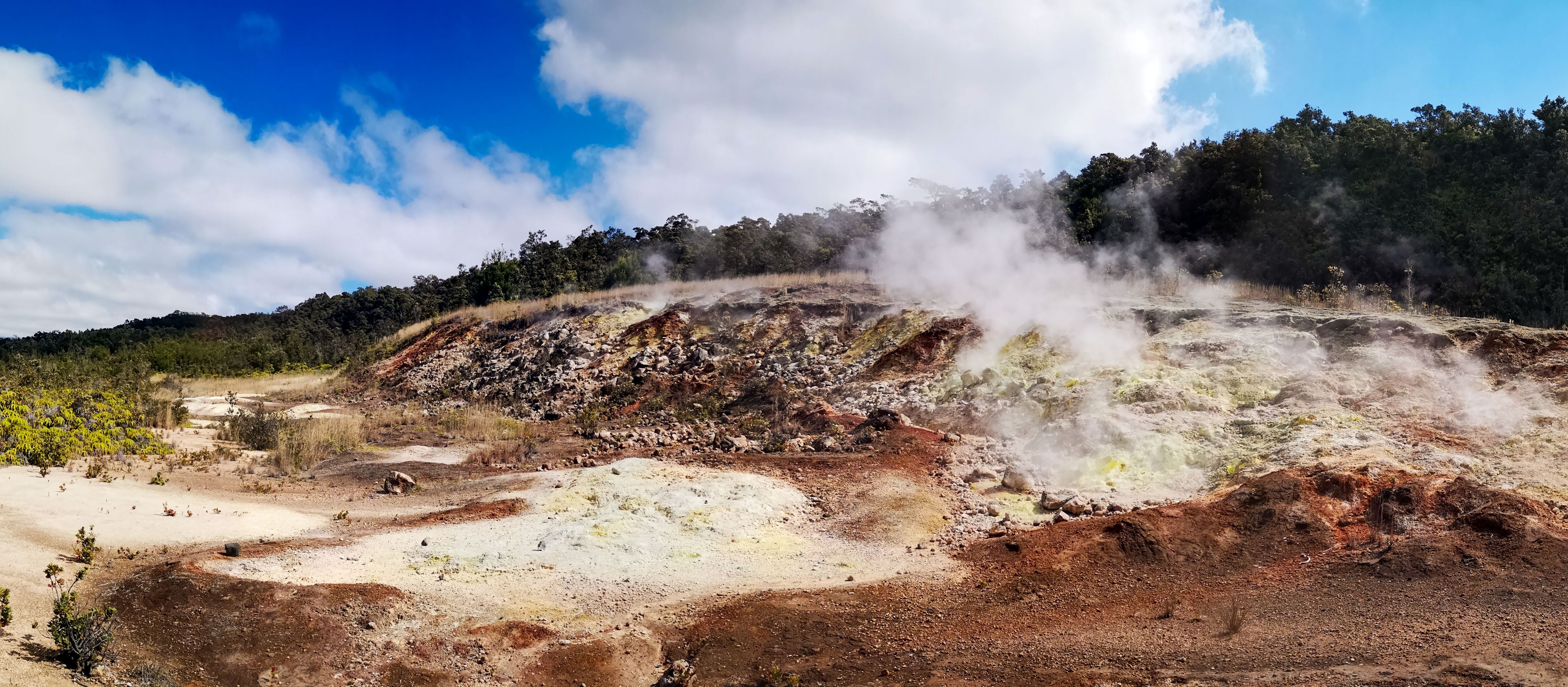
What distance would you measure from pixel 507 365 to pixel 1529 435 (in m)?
22.5

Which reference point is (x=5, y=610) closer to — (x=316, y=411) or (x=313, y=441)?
(x=313, y=441)

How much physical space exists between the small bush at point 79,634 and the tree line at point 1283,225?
38.1 feet

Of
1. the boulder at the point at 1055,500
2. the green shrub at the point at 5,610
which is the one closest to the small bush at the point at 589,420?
the boulder at the point at 1055,500

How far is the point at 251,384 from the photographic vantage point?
27.2 metres

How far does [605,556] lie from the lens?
26.5ft

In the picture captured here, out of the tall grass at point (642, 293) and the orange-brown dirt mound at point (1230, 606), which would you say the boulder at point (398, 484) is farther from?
the tall grass at point (642, 293)

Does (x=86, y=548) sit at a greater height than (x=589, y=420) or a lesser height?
lesser

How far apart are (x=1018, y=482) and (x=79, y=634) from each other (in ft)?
29.6

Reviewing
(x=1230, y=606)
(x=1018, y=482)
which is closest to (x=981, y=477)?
(x=1018, y=482)

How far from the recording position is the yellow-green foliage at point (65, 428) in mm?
10172

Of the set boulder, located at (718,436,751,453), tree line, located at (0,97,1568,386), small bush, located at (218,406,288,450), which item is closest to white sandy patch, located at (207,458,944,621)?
boulder, located at (718,436,751,453)

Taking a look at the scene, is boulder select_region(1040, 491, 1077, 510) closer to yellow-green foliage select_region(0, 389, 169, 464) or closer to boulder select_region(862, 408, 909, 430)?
boulder select_region(862, 408, 909, 430)

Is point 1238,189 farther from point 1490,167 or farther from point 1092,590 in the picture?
point 1092,590

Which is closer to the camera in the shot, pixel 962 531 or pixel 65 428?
pixel 962 531
